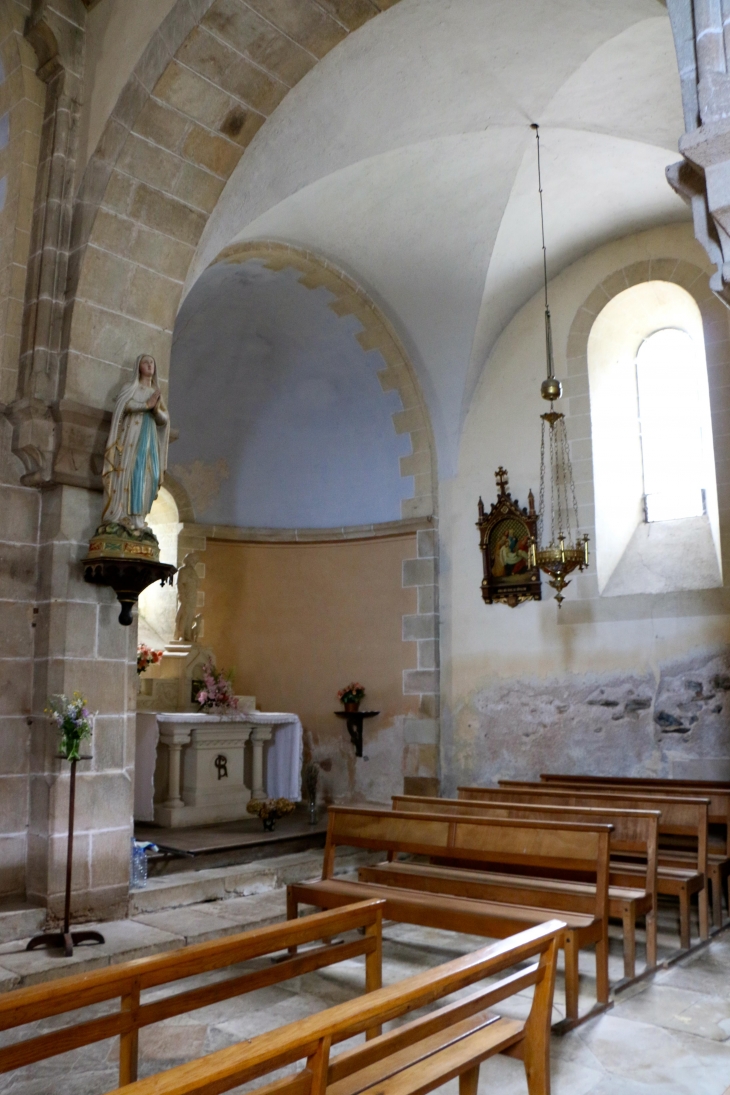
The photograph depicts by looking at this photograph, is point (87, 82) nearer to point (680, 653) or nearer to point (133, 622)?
point (133, 622)

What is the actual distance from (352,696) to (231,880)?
3239mm

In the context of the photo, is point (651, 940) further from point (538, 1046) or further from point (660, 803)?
point (538, 1046)

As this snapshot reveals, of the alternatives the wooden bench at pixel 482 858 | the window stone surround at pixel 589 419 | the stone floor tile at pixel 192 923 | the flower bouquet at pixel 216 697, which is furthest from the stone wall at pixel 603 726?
the stone floor tile at pixel 192 923

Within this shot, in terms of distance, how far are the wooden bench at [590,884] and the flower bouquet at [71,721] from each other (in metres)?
1.71

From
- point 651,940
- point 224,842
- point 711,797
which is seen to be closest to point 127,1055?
point 651,940

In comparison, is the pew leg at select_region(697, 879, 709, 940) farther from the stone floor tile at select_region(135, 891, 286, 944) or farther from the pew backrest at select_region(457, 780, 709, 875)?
the stone floor tile at select_region(135, 891, 286, 944)

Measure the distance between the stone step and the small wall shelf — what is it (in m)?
4.35

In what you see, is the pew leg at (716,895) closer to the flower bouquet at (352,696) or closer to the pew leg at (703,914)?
the pew leg at (703,914)

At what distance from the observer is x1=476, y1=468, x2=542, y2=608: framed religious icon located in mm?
8516

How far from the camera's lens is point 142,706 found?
27.7 ft

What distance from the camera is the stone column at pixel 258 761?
822cm

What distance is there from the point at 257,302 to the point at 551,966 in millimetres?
7553

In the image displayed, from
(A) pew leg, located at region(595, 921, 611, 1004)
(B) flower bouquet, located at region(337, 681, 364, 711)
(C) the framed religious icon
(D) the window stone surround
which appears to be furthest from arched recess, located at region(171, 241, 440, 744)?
(A) pew leg, located at region(595, 921, 611, 1004)

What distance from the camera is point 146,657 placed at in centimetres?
816
